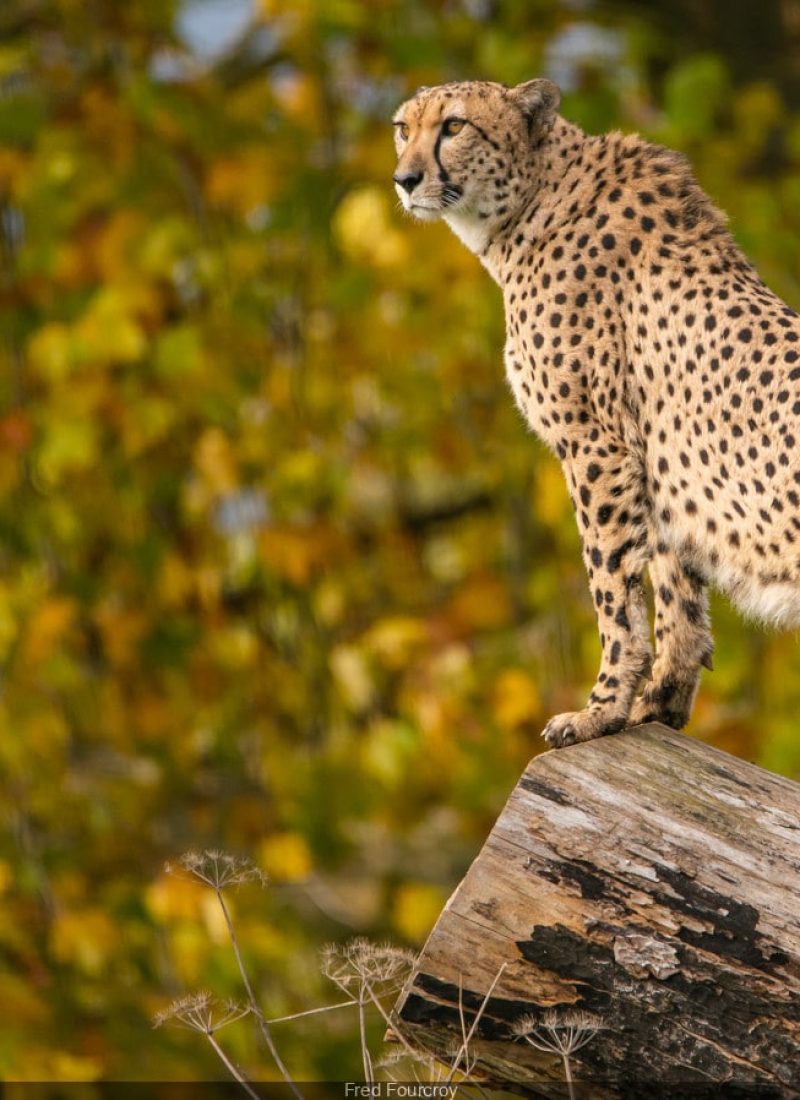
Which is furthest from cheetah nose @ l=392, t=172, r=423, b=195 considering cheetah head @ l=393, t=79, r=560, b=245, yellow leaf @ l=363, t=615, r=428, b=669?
yellow leaf @ l=363, t=615, r=428, b=669

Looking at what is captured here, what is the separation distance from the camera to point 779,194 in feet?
35.7

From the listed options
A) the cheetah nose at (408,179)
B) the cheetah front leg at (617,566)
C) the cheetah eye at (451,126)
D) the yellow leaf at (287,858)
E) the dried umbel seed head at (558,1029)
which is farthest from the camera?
the yellow leaf at (287,858)

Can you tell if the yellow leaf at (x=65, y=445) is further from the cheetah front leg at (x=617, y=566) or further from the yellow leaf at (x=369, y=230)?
the cheetah front leg at (x=617, y=566)

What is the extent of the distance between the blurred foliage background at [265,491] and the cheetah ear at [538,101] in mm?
4842

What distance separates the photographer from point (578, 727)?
4793mm

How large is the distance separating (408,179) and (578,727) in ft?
5.34

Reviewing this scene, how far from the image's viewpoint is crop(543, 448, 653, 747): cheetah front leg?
4.91m

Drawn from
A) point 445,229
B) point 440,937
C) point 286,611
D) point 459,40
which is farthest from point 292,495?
point 440,937

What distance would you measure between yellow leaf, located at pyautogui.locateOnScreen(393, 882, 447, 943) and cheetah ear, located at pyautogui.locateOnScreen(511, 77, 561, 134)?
5.96 meters

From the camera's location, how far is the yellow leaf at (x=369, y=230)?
1016 centimetres

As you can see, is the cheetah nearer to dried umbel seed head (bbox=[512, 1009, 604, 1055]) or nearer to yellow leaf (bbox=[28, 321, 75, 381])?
dried umbel seed head (bbox=[512, 1009, 604, 1055])

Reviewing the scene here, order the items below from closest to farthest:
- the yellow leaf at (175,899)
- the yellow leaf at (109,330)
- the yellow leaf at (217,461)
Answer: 1. the yellow leaf at (109,330)
2. the yellow leaf at (175,899)
3. the yellow leaf at (217,461)

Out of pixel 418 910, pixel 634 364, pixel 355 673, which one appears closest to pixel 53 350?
pixel 355 673

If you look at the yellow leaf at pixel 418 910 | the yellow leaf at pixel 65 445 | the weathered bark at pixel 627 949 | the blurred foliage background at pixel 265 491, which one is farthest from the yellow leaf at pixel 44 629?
the weathered bark at pixel 627 949
